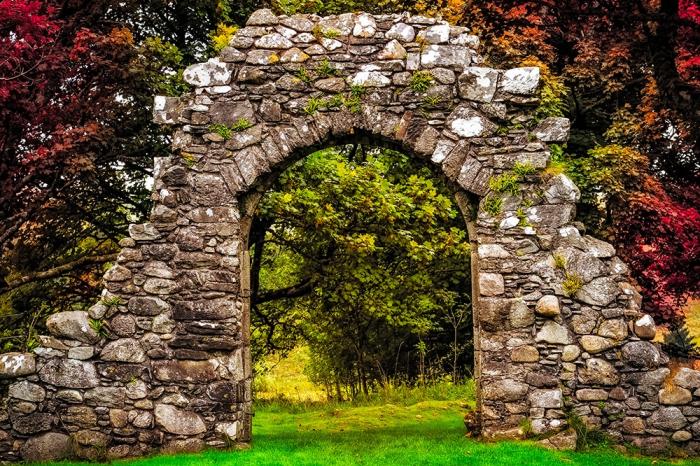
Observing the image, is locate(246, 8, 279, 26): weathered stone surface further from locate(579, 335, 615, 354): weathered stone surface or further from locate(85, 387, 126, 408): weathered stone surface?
locate(579, 335, 615, 354): weathered stone surface

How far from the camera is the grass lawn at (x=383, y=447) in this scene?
5742mm

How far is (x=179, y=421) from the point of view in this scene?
626 cm

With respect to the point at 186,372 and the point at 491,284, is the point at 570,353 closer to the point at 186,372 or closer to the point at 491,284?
the point at 491,284

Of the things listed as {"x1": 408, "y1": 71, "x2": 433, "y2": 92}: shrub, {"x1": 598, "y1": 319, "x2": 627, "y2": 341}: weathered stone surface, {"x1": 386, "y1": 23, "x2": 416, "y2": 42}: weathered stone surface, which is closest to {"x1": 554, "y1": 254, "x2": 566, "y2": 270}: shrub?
{"x1": 598, "y1": 319, "x2": 627, "y2": 341}: weathered stone surface

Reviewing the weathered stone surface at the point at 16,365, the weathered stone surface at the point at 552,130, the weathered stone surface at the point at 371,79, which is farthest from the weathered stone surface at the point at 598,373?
the weathered stone surface at the point at 16,365

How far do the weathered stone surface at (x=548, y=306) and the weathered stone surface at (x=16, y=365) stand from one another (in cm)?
510

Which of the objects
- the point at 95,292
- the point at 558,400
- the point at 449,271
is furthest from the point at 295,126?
the point at 449,271

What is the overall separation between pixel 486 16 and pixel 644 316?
3.43 metres

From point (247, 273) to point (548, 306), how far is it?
3.12m

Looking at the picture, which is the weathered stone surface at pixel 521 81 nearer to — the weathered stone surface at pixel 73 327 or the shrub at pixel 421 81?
the shrub at pixel 421 81

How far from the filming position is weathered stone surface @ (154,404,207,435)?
6.25 meters

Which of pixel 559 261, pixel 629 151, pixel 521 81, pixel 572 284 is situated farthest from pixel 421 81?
pixel 629 151

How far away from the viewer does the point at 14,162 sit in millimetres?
7066

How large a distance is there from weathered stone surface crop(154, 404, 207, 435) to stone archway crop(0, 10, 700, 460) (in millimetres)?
14
